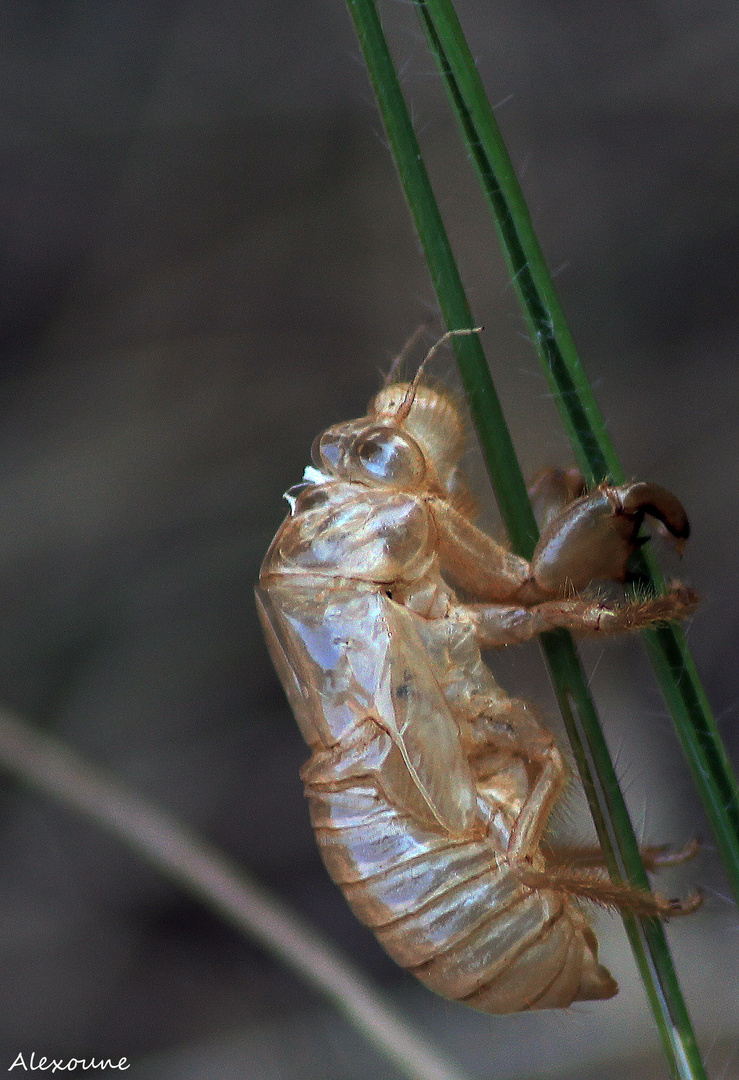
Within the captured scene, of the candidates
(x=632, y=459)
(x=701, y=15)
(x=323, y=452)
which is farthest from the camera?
(x=632, y=459)

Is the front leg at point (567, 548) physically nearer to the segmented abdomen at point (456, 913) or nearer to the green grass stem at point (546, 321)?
the green grass stem at point (546, 321)

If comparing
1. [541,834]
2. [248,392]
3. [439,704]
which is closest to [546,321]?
[439,704]

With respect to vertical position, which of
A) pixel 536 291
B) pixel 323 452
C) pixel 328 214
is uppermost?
pixel 328 214

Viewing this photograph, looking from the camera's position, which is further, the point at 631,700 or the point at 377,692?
the point at 631,700

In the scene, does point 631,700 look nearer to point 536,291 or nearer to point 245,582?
point 245,582

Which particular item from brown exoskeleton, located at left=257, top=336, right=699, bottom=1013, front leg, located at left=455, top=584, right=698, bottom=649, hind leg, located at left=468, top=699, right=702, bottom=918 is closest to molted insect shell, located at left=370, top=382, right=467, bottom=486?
brown exoskeleton, located at left=257, top=336, right=699, bottom=1013

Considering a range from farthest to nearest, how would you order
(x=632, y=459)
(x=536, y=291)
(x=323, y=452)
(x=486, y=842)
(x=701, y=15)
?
1. (x=632, y=459)
2. (x=701, y=15)
3. (x=323, y=452)
4. (x=486, y=842)
5. (x=536, y=291)

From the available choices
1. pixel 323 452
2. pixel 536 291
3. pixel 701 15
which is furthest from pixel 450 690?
pixel 701 15
